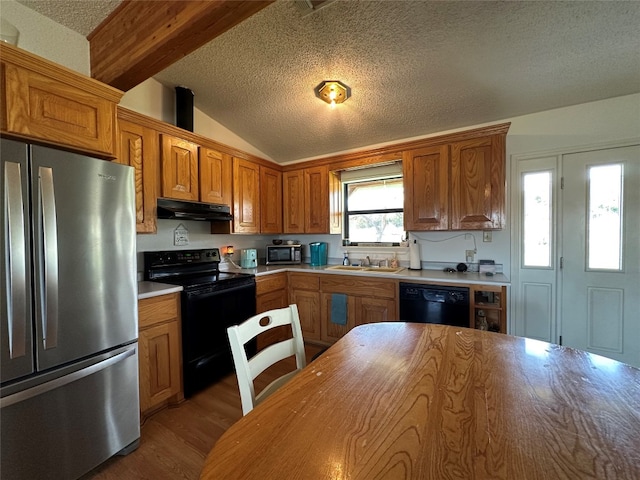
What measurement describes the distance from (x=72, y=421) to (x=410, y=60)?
117 inches

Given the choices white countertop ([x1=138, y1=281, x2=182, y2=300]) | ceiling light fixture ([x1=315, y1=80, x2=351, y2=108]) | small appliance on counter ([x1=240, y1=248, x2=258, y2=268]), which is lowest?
white countertop ([x1=138, y1=281, x2=182, y2=300])

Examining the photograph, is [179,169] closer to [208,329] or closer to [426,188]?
[208,329]

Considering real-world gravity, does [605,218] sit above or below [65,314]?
above

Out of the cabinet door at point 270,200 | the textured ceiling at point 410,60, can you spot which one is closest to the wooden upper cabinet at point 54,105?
the textured ceiling at point 410,60

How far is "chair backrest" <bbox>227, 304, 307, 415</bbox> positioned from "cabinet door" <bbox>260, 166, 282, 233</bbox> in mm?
2106

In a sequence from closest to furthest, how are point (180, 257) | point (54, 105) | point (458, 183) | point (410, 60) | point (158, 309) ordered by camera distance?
point (54, 105), point (158, 309), point (410, 60), point (458, 183), point (180, 257)

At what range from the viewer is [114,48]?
1.63 m

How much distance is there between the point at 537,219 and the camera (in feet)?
8.05

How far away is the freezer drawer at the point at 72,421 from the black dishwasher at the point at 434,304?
81.5 inches

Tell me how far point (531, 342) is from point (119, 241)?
2.08 m

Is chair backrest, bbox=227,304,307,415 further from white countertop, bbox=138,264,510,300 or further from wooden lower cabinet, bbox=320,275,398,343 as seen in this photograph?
wooden lower cabinet, bbox=320,275,398,343

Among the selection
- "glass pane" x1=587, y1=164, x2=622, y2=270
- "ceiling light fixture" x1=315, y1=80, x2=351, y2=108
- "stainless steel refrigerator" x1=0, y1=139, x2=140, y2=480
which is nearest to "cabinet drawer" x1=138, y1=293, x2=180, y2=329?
"stainless steel refrigerator" x1=0, y1=139, x2=140, y2=480

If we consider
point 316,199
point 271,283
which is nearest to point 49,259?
point 271,283

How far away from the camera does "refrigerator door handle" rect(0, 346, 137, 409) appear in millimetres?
1118
